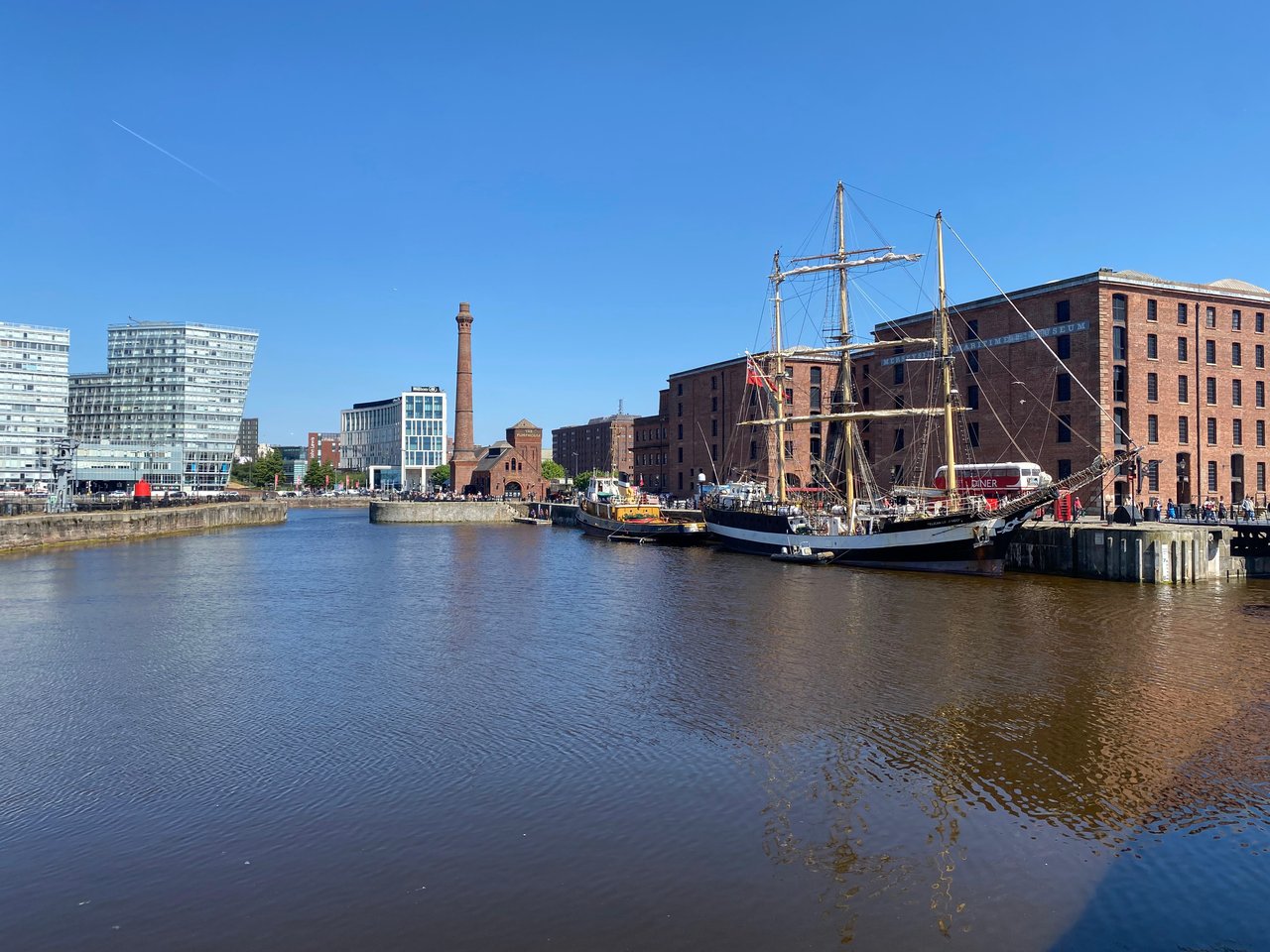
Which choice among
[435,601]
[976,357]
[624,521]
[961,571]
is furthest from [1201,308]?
[435,601]

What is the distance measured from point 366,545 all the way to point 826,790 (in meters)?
71.1

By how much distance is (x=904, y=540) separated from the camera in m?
52.9

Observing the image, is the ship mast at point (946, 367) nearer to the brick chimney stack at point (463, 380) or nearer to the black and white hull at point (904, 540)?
the black and white hull at point (904, 540)

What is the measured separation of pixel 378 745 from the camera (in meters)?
18.4

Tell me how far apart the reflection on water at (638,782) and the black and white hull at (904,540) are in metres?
14.7

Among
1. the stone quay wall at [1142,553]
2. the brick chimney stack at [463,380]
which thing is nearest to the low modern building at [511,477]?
the brick chimney stack at [463,380]

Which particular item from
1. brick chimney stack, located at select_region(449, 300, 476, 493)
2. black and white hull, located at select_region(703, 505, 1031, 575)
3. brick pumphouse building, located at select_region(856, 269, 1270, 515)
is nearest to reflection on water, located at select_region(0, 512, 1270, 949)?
black and white hull, located at select_region(703, 505, 1031, 575)

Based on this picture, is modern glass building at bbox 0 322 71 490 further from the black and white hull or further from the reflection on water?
the reflection on water

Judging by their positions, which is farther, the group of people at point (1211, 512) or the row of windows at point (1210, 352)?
the row of windows at point (1210, 352)

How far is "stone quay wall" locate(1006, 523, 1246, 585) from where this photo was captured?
44062 millimetres

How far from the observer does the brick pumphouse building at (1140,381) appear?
2414 inches

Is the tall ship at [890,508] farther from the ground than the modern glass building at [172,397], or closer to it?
closer to it

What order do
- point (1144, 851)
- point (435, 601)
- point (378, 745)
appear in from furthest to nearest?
point (435, 601) < point (378, 745) < point (1144, 851)

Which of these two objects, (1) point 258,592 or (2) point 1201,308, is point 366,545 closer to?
(1) point 258,592
